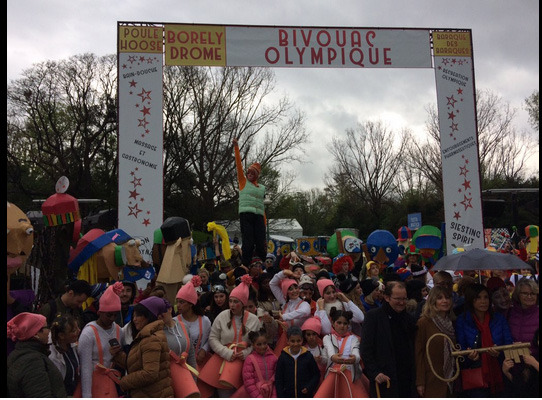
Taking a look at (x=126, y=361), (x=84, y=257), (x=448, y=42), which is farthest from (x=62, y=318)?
(x=448, y=42)

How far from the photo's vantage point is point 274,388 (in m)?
5.21

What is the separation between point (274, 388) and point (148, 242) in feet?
20.7

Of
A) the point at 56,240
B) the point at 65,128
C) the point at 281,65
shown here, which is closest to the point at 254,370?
the point at 56,240

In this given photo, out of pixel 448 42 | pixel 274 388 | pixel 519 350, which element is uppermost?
pixel 448 42

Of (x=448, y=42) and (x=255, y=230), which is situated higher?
(x=448, y=42)

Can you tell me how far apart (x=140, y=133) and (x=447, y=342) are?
26.7ft

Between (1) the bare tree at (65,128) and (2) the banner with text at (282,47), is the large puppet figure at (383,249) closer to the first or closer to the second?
(2) the banner with text at (282,47)

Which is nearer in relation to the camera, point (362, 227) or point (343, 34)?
point (343, 34)

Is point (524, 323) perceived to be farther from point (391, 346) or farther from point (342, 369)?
point (342, 369)

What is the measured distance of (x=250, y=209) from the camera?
8.95 meters

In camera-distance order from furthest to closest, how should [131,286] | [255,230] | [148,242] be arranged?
[148,242], [255,230], [131,286]

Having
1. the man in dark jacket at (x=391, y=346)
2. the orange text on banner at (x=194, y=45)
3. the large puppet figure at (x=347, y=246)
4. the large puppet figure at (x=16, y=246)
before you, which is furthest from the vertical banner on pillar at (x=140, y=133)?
the man in dark jacket at (x=391, y=346)

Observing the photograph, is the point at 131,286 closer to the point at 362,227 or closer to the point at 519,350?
the point at 519,350

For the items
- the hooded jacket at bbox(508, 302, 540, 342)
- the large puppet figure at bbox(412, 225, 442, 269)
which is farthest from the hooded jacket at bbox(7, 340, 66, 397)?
the large puppet figure at bbox(412, 225, 442, 269)
